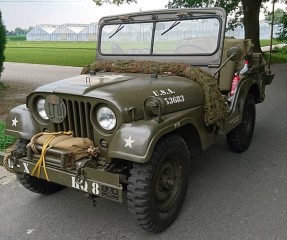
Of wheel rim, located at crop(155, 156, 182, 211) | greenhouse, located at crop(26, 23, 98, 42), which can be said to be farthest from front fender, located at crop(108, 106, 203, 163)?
greenhouse, located at crop(26, 23, 98, 42)

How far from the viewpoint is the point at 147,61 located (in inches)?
165

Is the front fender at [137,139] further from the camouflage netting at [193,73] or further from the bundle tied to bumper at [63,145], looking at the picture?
the camouflage netting at [193,73]

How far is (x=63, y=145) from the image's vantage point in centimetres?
297

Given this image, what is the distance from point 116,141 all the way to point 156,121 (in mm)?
361

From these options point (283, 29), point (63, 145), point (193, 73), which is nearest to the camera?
point (63, 145)

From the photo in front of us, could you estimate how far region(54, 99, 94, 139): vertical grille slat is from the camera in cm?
310

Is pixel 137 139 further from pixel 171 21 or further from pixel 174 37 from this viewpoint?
pixel 171 21

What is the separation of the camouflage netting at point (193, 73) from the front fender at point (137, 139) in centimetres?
87

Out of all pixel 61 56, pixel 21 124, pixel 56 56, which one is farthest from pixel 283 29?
pixel 21 124

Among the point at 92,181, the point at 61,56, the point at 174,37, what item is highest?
the point at 174,37

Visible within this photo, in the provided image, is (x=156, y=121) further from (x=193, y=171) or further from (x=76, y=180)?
(x=193, y=171)

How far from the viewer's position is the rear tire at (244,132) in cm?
497

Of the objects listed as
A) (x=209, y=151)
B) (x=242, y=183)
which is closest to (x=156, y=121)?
(x=242, y=183)

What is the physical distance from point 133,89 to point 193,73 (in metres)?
0.89
